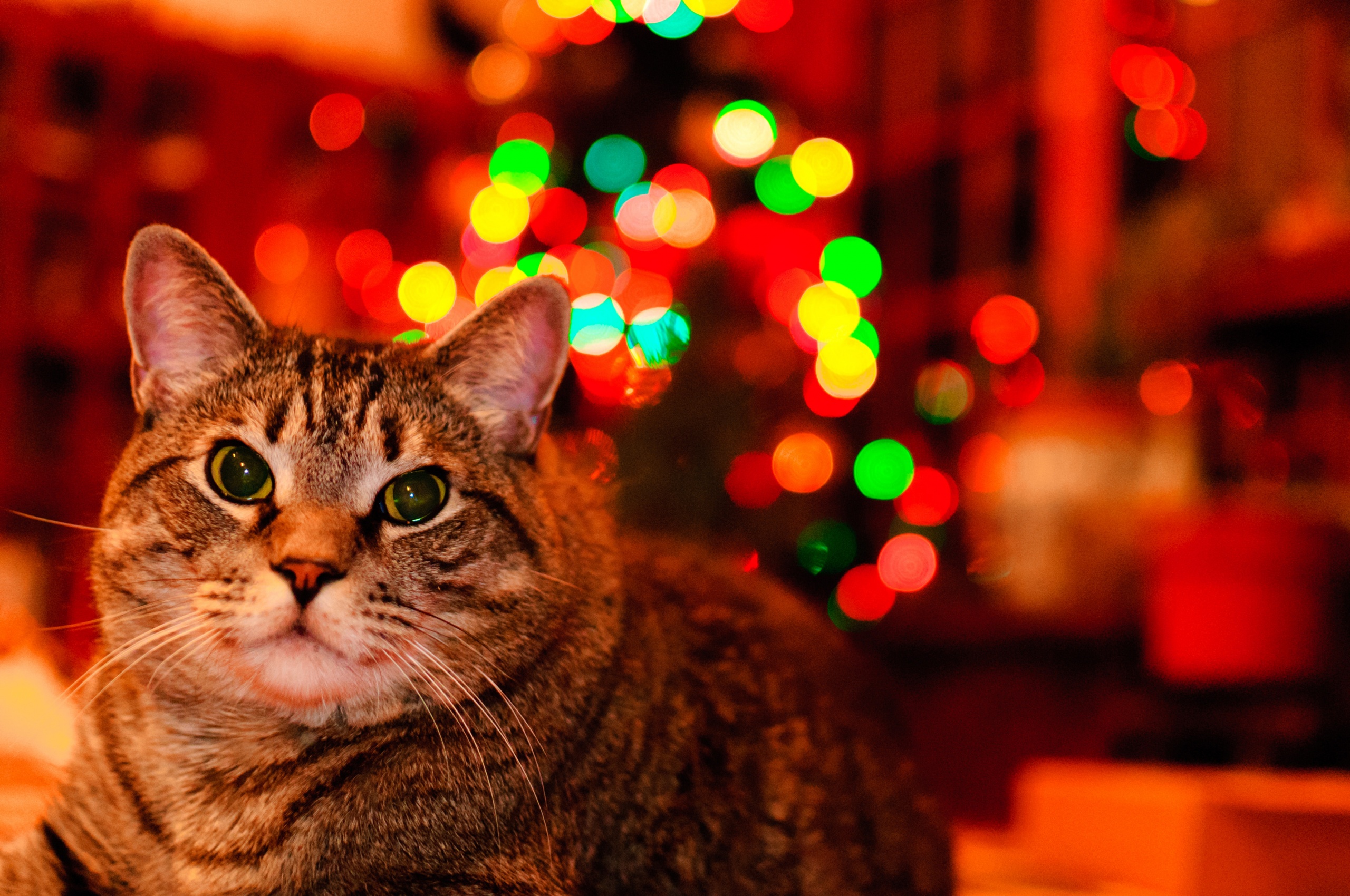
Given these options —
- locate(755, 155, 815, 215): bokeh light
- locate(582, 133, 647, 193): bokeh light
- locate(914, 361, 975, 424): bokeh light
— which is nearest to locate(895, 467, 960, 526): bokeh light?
locate(914, 361, 975, 424): bokeh light

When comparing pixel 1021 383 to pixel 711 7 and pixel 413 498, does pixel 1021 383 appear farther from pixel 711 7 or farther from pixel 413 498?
pixel 413 498

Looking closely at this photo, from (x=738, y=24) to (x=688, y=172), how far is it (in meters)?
0.74

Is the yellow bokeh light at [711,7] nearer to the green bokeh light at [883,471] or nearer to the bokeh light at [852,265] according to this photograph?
the bokeh light at [852,265]

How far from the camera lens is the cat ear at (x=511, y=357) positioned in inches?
38.9

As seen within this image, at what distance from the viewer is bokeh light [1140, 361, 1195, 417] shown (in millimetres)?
2486

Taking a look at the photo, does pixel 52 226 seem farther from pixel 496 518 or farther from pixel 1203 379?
pixel 1203 379

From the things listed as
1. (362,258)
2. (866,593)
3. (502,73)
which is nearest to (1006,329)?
(866,593)

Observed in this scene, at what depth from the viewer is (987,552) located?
109 inches

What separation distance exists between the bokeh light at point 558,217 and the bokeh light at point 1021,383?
1182 millimetres

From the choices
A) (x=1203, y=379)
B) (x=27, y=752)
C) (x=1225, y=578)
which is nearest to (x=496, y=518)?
(x=27, y=752)

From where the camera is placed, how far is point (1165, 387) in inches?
100

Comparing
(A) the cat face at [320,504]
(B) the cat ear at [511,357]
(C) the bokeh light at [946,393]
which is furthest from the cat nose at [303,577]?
(C) the bokeh light at [946,393]

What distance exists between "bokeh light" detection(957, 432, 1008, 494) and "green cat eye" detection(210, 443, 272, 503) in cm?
207

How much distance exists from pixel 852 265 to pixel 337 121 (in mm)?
1750
